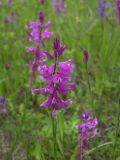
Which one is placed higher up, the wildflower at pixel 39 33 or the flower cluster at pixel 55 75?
the wildflower at pixel 39 33

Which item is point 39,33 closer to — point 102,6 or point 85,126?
point 85,126

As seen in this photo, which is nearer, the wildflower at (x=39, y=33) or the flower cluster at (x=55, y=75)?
the flower cluster at (x=55, y=75)

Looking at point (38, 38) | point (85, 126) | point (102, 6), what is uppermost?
point (102, 6)

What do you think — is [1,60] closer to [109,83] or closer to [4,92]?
[4,92]

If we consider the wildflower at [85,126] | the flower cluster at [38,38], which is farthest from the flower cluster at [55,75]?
the flower cluster at [38,38]

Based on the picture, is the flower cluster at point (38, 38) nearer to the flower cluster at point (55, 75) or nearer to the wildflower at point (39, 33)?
the wildflower at point (39, 33)

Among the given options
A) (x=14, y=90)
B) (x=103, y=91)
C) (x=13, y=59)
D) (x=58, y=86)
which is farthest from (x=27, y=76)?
(x=58, y=86)

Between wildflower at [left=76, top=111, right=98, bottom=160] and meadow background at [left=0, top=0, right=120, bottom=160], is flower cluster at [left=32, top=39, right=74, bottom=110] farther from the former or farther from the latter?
meadow background at [left=0, top=0, right=120, bottom=160]

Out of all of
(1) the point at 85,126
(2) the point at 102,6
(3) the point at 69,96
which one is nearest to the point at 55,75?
(1) the point at 85,126

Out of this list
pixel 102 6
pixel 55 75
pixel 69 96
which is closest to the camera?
pixel 55 75
